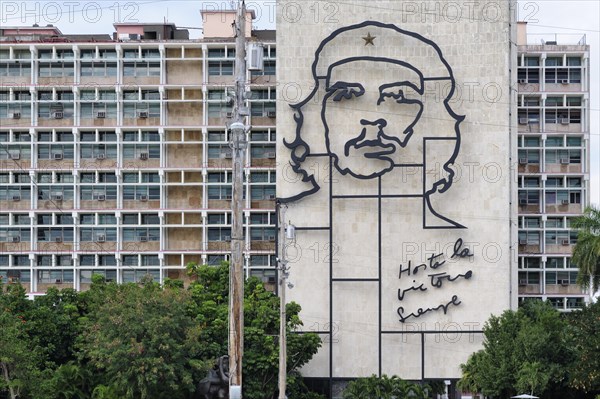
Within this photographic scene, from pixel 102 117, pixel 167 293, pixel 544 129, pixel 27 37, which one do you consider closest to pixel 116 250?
pixel 102 117

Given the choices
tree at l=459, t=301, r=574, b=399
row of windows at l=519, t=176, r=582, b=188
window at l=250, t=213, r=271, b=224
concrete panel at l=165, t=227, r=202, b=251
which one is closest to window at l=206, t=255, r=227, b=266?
concrete panel at l=165, t=227, r=202, b=251

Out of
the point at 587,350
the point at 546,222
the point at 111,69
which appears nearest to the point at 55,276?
the point at 111,69

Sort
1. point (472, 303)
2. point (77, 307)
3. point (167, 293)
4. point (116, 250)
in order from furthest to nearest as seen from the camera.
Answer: point (116, 250) < point (472, 303) < point (77, 307) < point (167, 293)

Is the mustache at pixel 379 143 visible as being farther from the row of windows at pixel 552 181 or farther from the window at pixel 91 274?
the window at pixel 91 274

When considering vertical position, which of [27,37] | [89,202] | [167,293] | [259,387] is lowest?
[259,387]

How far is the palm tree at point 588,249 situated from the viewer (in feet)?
196

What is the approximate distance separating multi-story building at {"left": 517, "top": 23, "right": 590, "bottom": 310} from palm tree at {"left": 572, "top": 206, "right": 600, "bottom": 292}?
1865cm

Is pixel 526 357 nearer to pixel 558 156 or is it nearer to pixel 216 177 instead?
pixel 558 156

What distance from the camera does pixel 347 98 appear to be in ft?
225

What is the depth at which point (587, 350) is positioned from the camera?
2114 inches

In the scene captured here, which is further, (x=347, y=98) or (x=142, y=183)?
(x=142, y=183)

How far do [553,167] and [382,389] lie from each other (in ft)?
85.1

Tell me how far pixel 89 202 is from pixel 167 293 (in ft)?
76.4

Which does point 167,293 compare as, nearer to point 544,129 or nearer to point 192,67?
point 192,67
